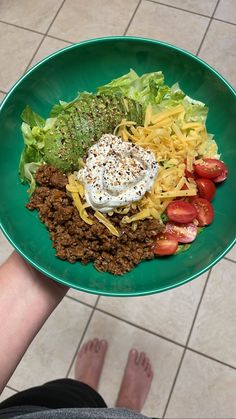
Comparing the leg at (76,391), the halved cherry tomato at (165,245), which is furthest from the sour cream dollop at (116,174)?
the leg at (76,391)

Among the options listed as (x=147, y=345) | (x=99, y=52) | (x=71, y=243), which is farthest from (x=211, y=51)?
(x=71, y=243)

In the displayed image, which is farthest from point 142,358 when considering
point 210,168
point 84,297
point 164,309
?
point 210,168

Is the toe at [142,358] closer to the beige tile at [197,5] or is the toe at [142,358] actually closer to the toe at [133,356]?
the toe at [133,356]

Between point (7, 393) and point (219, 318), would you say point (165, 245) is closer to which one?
point (219, 318)

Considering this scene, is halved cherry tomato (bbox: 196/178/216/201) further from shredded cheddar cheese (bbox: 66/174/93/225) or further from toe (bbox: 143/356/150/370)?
toe (bbox: 143/356/150/370)

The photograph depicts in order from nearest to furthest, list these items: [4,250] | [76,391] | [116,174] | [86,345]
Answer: [116,174] < [76,391] < [86,345] < [4,250]
